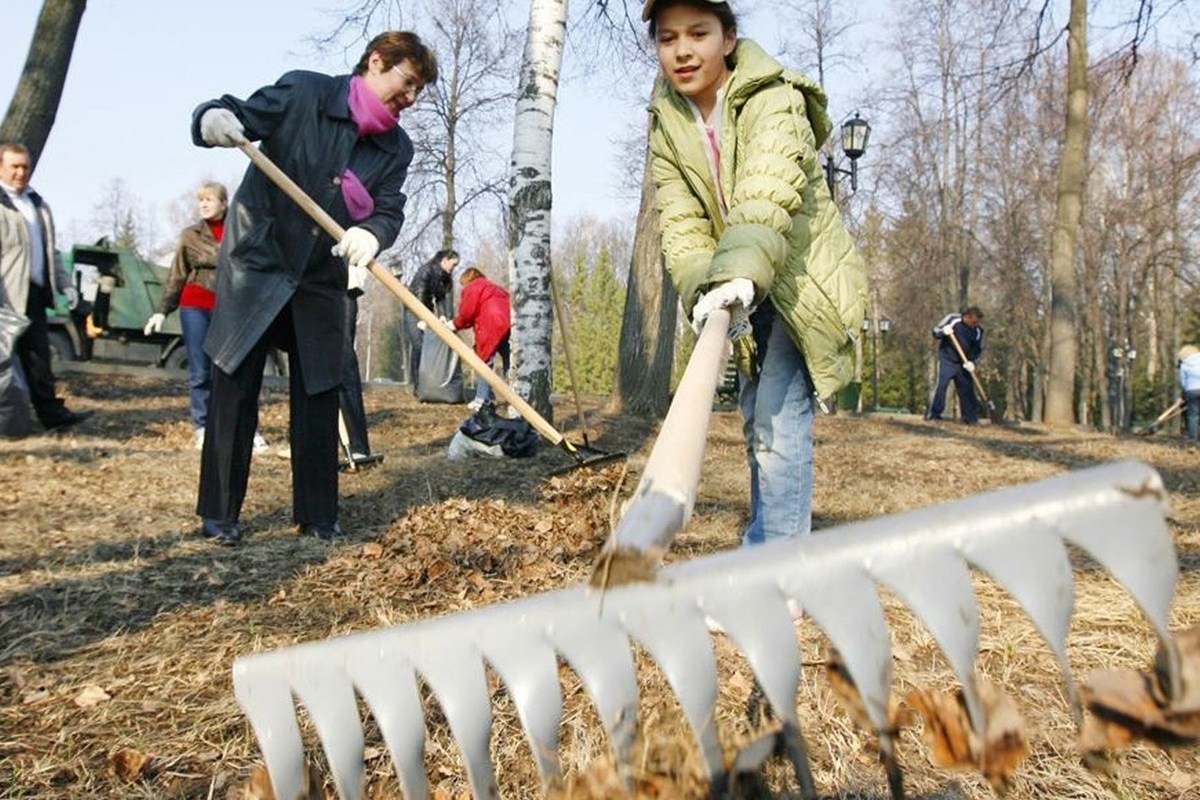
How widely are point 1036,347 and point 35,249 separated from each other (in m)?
36.5

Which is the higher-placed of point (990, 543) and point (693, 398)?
point (693, 398)

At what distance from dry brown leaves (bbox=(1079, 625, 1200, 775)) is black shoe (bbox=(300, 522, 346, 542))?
3669 mm

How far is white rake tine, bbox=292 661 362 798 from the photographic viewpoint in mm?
1315

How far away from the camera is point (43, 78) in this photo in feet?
29.5

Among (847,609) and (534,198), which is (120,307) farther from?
(847,609)

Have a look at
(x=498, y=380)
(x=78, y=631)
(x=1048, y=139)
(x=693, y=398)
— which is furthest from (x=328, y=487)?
(x=1048, y=139)

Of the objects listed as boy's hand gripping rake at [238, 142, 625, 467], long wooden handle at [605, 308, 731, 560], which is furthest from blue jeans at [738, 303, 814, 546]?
boy's hand gripping rake at [238, 142, 625, 467]

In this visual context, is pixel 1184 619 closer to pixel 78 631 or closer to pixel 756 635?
pixel 756 635

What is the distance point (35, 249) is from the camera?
273 inches

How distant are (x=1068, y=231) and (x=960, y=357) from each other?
104 inches

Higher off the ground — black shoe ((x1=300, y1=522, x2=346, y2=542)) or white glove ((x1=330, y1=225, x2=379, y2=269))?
white glove ((x1=330, y1=225, x2=379, y2=269))

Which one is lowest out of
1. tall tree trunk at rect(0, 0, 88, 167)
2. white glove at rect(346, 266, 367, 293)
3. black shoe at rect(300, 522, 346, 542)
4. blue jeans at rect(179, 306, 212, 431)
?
black shoe at rect(300, 522, 346, 542)

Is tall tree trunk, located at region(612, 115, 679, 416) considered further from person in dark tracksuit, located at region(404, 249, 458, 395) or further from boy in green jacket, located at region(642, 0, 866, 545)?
boy in green jacket, located at region(642, 0, 866, 545)

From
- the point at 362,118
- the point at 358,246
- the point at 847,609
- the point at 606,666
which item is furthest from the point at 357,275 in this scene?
the point at 847,609
